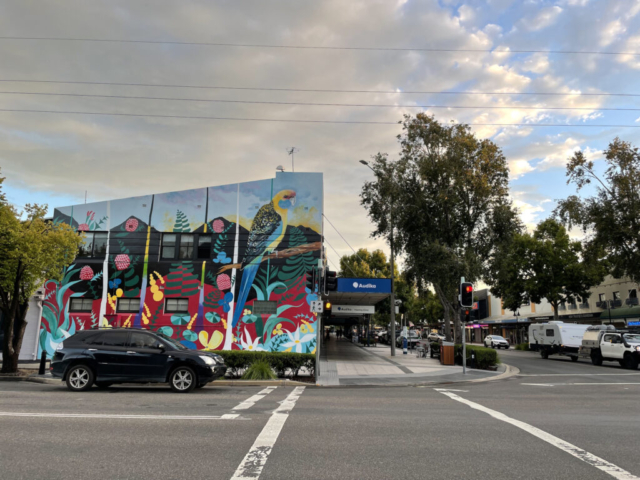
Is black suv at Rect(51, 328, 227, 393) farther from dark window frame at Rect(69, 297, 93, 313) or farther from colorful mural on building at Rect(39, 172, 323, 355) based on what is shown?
dark window frame at Rect(69, 297, 93, 313)

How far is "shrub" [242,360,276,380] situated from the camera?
595 inches

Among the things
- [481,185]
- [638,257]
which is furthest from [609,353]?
[481,185]

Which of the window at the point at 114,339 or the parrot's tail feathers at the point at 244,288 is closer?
the window at the point at 114,339

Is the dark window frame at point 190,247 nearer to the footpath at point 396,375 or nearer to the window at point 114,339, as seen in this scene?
the footpath at point 396,375

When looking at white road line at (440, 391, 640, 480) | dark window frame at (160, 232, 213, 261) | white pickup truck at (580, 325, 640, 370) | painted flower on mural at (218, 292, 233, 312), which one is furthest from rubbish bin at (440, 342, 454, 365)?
white road line at (440, 391, 640, 480)

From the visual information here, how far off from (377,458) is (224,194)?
20165 mm

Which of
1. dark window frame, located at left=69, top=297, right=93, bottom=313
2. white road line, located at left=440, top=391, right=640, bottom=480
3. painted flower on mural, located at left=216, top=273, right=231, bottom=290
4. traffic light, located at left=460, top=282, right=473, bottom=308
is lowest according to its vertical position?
white road line, located at left=440, top=391, right=640, bottom=480

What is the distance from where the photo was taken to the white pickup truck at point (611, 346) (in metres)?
22.9

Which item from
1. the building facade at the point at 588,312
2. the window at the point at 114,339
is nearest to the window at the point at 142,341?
the window at the point at 114,339

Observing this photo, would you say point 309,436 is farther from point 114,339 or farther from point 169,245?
point 169,245

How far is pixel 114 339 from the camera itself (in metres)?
12.3

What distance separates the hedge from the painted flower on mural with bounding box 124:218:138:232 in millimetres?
11681

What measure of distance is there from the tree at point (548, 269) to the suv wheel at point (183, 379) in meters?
37.2

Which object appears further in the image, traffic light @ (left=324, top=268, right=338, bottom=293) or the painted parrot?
the painted parrot
